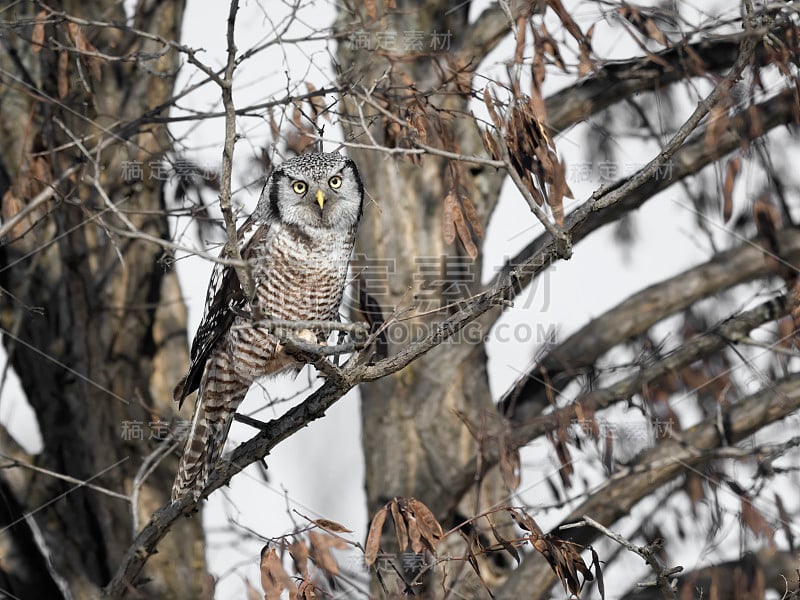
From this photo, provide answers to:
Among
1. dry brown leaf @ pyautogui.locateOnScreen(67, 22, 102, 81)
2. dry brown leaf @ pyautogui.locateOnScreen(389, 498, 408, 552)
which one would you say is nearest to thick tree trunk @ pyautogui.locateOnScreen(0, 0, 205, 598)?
dry brown leaf @ pyautogui.locateOnScreen(67, 22, 102, 81)

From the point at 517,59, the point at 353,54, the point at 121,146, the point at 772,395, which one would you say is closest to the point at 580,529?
the point at 772,395

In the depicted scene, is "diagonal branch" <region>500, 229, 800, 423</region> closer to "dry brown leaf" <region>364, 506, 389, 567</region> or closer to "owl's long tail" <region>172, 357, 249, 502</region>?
"owl's long tail" <region>172, 357, 249, 502</region>

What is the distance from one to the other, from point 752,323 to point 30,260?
509cm

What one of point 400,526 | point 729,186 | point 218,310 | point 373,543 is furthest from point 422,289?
point 373,543

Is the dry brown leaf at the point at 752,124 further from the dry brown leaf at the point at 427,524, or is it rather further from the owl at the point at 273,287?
the dry brown leaf at the point at 427,524

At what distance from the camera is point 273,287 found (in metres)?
5.30

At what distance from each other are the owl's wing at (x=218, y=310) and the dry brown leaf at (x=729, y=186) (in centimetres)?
272

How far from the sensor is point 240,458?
15.8ft

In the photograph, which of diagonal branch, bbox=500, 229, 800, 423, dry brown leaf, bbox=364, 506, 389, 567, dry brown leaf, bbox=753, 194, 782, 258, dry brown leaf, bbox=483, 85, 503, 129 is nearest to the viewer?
dry brown leaf, bbox=364, 506, 389, 567

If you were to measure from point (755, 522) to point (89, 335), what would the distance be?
15.8 ft

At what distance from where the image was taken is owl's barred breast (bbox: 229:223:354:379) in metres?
5.30

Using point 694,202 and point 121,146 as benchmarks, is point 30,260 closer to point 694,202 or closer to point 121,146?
point 121,146

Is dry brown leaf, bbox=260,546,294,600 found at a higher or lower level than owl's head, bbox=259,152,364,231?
lower

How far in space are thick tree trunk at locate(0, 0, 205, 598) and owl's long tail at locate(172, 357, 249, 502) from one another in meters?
1.05
